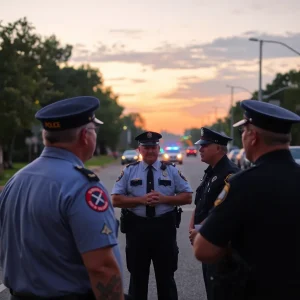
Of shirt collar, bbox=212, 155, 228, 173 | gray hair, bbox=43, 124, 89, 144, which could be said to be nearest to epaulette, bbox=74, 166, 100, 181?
gray hair, bbox=43, 124, 89, 144

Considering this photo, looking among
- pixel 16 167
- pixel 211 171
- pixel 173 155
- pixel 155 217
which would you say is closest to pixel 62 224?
pixel 211 171

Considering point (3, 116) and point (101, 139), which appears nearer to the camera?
point (3, 116)

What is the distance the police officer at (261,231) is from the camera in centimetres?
288

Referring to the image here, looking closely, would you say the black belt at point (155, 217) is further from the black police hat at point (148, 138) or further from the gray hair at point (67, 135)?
the gray hair at point (67, 135)

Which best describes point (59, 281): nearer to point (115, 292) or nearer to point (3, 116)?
point (115, 292)

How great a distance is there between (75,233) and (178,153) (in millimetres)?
58265

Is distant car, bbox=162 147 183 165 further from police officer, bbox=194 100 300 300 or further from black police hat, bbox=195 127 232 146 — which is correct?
police officer, bbox=194 100 300 300

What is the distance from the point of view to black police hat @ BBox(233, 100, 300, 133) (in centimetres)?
309

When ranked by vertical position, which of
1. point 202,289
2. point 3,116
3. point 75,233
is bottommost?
point 3,116

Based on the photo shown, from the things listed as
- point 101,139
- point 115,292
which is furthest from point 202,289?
point 101,139

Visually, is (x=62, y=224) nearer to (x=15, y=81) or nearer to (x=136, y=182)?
(x=136, y=182)

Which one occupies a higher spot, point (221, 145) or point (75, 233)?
point (75, 233)

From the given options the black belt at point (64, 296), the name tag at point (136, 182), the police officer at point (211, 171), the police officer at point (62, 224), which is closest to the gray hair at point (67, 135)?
the police officer at point (62, 224)

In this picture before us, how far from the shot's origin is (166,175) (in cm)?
607
